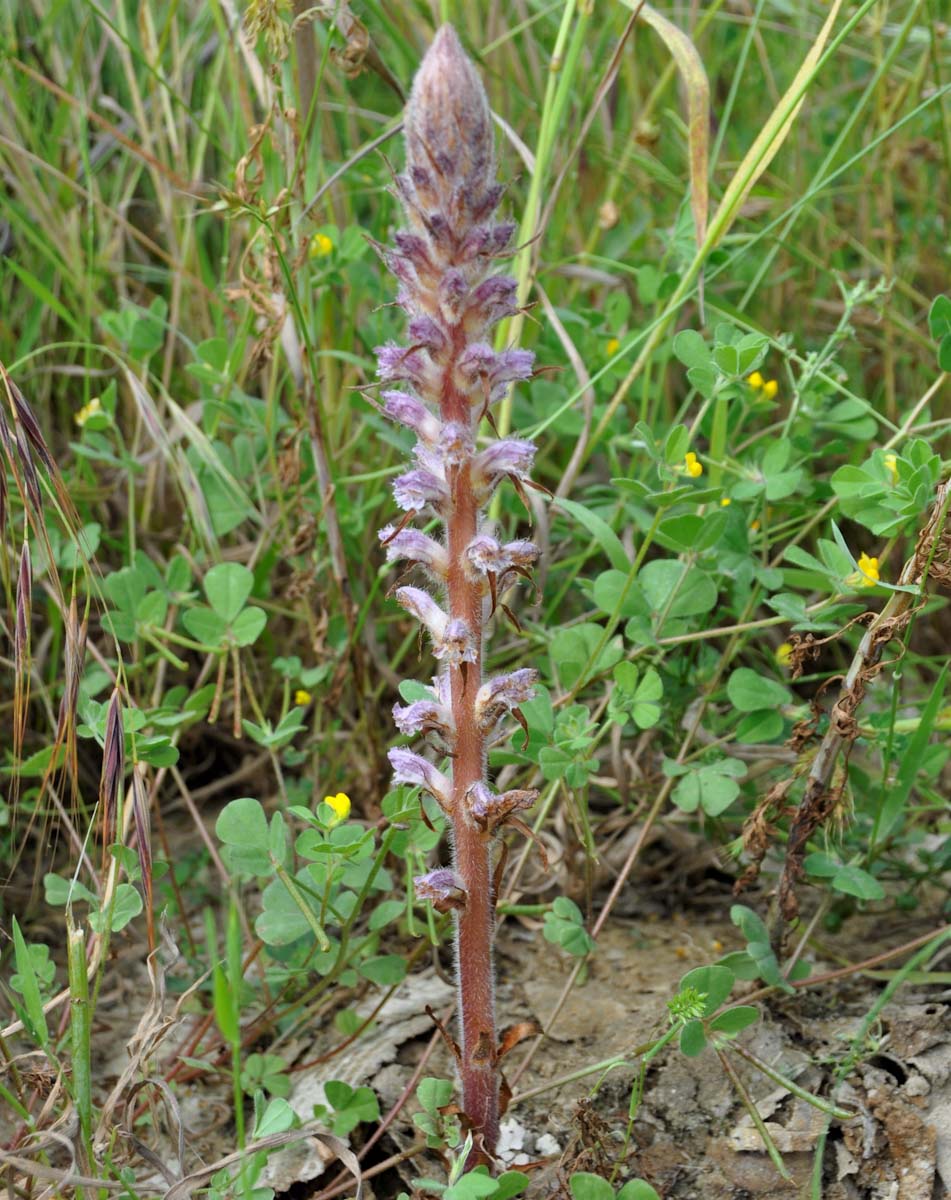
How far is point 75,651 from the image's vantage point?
1749mm

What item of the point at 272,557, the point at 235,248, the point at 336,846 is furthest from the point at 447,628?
the point at 235,248

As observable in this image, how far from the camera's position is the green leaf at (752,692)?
2.06 meters

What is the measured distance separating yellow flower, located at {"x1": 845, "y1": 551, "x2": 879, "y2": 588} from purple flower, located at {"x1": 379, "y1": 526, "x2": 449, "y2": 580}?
749 mm

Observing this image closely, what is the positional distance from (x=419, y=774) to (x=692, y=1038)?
0.58 m

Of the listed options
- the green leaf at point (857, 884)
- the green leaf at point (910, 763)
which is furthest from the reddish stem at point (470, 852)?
the green leaf at point (910, 763)

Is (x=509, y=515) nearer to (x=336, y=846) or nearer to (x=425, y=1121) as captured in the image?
(x=336, y=846)

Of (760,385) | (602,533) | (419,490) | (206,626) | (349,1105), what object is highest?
(419,490)

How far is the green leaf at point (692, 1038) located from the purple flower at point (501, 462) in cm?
83

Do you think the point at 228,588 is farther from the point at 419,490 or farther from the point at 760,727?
the point at 760,727

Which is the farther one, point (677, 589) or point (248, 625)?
point (248, 625)

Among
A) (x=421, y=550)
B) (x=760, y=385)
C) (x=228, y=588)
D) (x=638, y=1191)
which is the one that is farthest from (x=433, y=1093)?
(x=760, y=385)

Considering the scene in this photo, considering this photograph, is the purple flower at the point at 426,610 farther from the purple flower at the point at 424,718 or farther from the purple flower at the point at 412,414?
the purple flower at the point at 412,414

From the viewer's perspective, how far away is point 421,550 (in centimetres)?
156

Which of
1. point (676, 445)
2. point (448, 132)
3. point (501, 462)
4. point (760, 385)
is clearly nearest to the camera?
point (448, 132)
